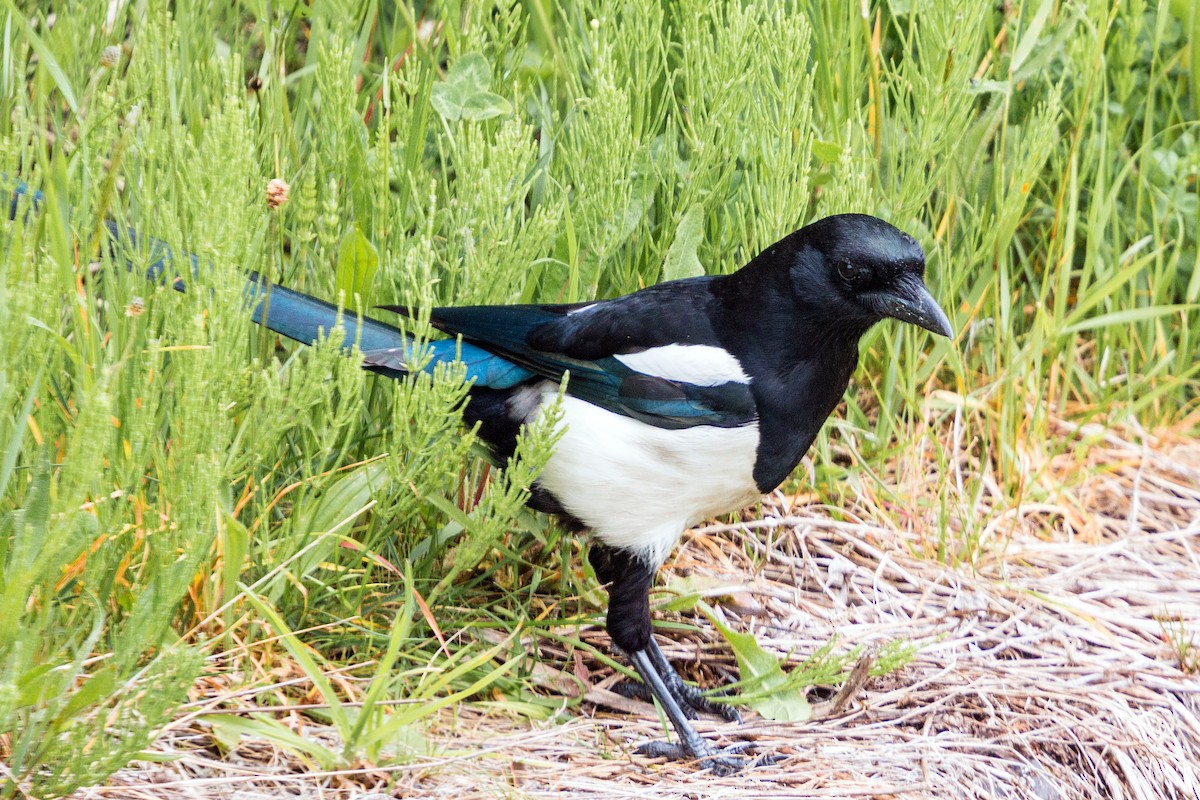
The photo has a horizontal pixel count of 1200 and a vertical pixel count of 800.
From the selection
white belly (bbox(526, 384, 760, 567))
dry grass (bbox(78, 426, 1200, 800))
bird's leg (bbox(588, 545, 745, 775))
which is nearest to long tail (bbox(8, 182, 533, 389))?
white belly (bbox(526, 384, 760, 567))

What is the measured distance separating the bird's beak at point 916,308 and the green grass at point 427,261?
0.96ft

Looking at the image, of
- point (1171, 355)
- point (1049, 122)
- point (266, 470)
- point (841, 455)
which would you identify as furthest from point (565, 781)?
point (1171, 355)

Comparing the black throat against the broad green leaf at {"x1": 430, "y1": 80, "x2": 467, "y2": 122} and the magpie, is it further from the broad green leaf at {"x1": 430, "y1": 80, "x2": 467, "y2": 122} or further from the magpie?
the broad green leaf at {"x1": 430, "y1": 80, "x2": 467, "y2": 122}

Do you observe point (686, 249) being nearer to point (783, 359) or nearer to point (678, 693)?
point (783, 359)

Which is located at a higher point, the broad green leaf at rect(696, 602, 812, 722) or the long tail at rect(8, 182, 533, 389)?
the long tail at rect(8, 182, 533, 389)

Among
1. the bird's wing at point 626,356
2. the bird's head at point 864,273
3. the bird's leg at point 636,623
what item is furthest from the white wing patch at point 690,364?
the bird's leg at point 636,623

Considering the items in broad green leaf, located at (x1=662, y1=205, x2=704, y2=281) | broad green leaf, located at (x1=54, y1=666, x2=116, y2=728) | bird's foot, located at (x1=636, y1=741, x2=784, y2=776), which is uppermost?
broad green leaf, located at (x1=662, y1=205, x2=704, y2=281)

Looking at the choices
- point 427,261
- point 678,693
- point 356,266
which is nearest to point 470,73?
point 356,266

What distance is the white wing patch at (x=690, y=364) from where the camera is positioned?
206 centimetres

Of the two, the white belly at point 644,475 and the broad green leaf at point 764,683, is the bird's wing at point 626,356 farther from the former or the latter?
the broad green leaf at point 764,683

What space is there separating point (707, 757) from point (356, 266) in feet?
3.09

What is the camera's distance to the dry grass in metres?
1.75

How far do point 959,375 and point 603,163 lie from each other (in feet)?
3.31

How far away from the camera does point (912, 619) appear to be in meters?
2.34
